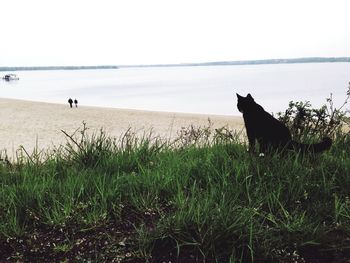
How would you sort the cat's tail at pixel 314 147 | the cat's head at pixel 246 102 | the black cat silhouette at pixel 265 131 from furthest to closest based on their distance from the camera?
1. the cat's head at pixel 246 102
2. the black cat silhouette at pixel 265 131
3. the cat's tail at pixel 314 147

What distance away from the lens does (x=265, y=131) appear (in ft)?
14.6

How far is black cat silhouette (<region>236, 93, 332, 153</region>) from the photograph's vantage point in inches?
171

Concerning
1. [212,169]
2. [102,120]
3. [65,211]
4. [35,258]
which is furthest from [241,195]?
[102,120]

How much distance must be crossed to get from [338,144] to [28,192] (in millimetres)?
3788

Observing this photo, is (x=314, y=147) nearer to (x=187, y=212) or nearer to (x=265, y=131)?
(x=265, y=131)

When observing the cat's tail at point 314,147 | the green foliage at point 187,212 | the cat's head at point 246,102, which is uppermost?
the cat's head at point 246,102

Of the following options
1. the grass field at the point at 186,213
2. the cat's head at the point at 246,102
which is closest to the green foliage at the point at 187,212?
the grass field at the point at 186,213

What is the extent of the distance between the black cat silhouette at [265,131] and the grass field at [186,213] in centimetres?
12

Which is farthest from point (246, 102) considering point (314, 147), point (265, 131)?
point (314, 147)

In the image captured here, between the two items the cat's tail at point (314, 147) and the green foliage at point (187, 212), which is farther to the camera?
the cat's tail at point (314, 147)

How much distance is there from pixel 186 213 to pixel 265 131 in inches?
75.3

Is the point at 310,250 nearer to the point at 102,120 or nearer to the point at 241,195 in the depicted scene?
the point at 241,195

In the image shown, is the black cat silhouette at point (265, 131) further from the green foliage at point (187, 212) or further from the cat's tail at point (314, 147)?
the green foliage at point (187, 212)

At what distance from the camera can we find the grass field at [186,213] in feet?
9.00
